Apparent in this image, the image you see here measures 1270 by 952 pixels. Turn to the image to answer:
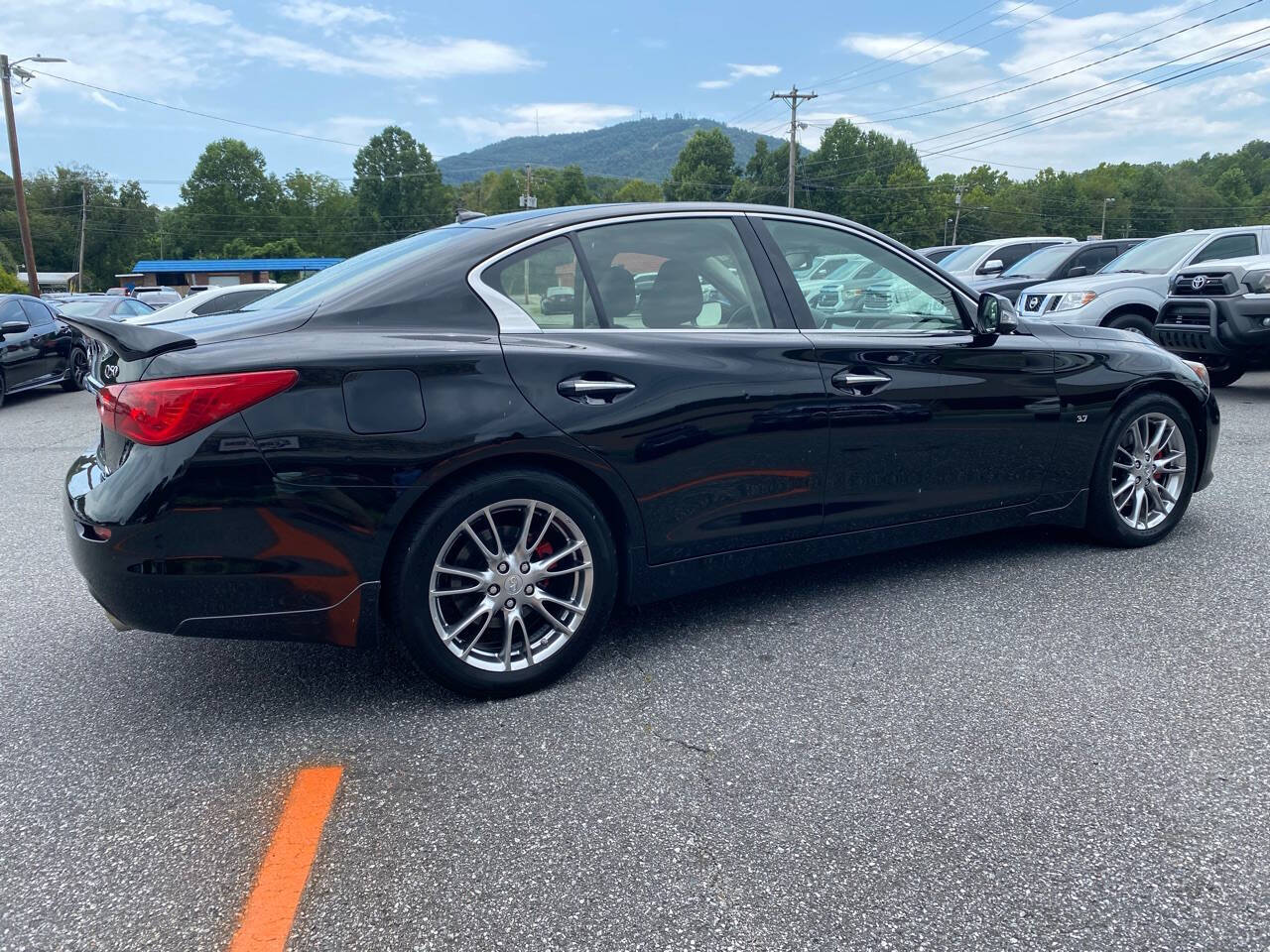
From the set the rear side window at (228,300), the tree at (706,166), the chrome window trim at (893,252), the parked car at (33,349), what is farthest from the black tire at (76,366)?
the tree at (706,166)

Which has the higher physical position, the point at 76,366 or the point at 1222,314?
the point at 1222,314

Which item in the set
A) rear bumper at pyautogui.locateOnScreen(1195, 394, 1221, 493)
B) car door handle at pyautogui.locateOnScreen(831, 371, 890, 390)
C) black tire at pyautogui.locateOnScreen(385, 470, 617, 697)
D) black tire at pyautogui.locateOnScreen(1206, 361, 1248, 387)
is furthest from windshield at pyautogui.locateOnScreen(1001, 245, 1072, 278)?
black tire at pyautogui.locateOnScreen(385, 470, 617, 697)

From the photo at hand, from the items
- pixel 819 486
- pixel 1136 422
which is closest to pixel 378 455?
pixel 819 486

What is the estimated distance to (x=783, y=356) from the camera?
360cm

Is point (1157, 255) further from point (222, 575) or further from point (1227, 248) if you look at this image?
point (222, 575)

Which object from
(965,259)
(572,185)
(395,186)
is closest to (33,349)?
(965,259)

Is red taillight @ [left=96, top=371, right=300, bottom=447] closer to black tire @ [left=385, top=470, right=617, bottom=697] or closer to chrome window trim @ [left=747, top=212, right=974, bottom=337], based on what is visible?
black tire @ [left=385, top=470, right=617, bottom=697]

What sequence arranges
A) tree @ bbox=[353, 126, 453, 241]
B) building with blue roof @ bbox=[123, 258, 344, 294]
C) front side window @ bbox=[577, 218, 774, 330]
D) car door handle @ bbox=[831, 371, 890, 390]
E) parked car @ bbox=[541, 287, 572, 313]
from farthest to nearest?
tree @ bbox=[353, 126, 453, 241] < building with blue roof @ bbox=[123, 258, 344, 294] < car door handle @ bbox=[831, 371, 890, 390] < front side window @ bbox=[577, 218, 774, 330] < parked car @ bbox=[541, 287, 572, 313]

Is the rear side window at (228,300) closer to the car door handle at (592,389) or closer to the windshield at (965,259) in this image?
the car door handle at (592,389)

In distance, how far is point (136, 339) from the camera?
2826 millimetres

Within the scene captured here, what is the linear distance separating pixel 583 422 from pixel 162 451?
1222 millimetres

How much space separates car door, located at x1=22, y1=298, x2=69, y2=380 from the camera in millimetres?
12527

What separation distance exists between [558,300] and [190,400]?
1194 millimetres

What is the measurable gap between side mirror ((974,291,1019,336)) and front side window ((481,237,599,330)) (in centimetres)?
170
